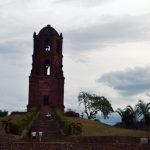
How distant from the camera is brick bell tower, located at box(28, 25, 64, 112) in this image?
166 ft

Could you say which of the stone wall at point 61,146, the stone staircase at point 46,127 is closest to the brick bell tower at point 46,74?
the stone staircase at point 46,127

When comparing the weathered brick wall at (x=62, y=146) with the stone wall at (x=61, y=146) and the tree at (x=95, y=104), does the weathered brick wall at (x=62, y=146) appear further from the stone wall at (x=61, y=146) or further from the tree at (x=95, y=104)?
the tree at (x=95, y=104)

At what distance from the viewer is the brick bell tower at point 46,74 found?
50.7 meters

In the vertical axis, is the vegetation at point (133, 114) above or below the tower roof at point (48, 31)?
below

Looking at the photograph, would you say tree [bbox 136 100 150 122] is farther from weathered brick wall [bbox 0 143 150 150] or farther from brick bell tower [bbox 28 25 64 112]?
weathered brick wall [bbox 0 143 150 150]

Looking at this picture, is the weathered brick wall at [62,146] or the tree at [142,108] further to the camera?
the tree at [142,108]

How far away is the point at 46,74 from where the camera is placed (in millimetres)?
51438

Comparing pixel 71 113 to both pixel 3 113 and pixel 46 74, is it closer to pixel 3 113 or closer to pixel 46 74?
pixel 46 74

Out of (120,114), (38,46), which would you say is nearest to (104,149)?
(120,114)

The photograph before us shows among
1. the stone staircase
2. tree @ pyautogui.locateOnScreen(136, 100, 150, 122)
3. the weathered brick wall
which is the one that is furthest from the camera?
tree @ pyautogui.locateOnScreen(136, 100, 150, 122)

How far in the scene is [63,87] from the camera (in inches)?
2012

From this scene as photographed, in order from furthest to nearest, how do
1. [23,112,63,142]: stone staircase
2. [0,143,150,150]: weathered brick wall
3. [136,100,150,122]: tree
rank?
[136,100,150,122]: tree
[23,112,63,142]: stone staircase
[0,143,150,150]: weathered brick wall

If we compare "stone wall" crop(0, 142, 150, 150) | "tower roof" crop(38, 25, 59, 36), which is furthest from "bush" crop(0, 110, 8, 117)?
"stone wall" crop(0, 142, 150, 150)

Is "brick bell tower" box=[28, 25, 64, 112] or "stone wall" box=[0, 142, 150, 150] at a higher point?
"brick bell tower" box=[28, 25, 64, 112]
